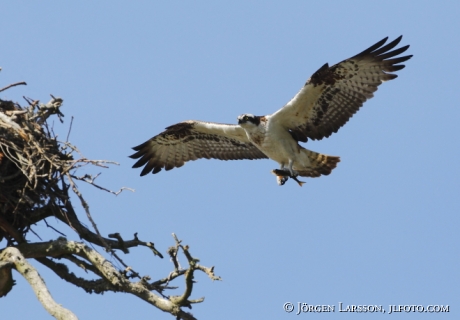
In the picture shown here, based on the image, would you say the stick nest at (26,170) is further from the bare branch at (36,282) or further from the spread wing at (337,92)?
the spread wing at (337,92)

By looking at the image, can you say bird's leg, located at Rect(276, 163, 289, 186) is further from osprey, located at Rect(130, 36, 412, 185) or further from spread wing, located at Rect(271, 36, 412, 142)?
spread wing, located at Rect(271, 36, 412, 142)

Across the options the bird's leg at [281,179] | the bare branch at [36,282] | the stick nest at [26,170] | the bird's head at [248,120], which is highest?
the bird's head at [248,120]

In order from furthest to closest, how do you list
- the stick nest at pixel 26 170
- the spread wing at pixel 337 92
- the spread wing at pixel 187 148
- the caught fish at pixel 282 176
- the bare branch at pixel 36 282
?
1. the spread wing at pixel 187 148
2. the caught fish at pixel 282 176
3. the spread wing at pixel 337 92
4. the stick nest at pixel 26 170
5. the bare branch at pixel 36 282

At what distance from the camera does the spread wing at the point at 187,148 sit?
10.2m

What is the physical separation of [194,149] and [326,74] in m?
2.66

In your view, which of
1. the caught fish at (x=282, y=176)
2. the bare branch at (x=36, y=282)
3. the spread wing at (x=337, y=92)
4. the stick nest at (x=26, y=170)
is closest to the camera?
the bare branch at (x=36, y=282)

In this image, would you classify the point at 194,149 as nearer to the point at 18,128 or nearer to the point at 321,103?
the point at 321,103

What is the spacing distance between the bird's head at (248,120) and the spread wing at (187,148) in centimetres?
73

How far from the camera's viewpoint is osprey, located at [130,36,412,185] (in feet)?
29.5

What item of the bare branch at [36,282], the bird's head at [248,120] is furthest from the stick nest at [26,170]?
the bird's head at [248,120]

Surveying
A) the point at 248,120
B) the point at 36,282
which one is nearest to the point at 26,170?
the point at 36,282

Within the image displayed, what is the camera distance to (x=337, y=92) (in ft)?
30.2

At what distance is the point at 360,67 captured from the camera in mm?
9008

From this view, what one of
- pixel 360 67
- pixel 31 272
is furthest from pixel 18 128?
pixel 360 67
